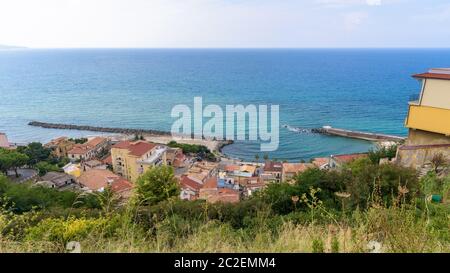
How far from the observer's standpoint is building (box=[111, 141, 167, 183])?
20.5 m

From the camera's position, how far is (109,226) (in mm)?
3271

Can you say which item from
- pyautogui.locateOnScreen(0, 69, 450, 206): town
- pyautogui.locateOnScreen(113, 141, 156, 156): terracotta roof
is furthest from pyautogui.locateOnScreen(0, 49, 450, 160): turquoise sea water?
pyautogui.locateOnScreen(113, 141, 156, 156): terracotta roof

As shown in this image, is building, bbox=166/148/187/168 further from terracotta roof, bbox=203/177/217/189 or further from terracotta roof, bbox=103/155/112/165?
terracotta roof, bbox=203/177/217/189

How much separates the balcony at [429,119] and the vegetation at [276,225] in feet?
10.6

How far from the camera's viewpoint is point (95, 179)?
1839 cm

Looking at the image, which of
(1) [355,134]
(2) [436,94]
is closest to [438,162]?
(2) [436,94]

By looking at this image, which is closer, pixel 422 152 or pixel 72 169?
pixel 422 152

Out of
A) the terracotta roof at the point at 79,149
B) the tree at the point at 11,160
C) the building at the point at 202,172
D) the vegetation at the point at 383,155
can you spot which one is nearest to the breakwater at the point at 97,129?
the terracotta roof at the point at 79,149

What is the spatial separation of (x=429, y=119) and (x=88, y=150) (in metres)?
23.3

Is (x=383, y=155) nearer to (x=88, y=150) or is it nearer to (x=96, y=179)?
(x=96, y=179)

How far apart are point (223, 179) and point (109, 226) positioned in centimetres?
1556

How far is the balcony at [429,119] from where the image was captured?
8.58m

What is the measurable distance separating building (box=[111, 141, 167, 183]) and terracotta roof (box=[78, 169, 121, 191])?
195cm

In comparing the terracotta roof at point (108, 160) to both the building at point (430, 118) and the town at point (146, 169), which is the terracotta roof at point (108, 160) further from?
the building at point (430, 118)
